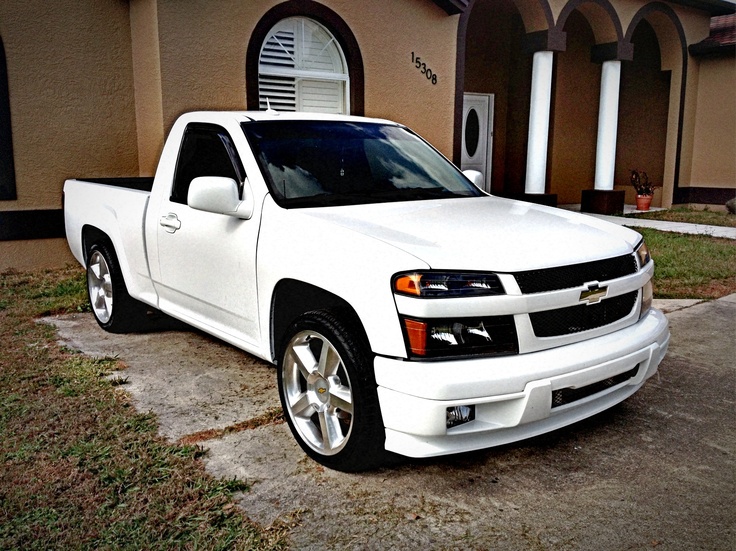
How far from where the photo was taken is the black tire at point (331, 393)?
3.08 metres

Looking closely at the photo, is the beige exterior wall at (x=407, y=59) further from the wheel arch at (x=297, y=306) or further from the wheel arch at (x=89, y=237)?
the wheel arch at (x=297, y=306)

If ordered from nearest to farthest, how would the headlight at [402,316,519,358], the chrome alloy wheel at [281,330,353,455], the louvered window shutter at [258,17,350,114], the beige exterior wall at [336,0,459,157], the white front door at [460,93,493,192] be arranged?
1. the headlight at [402,316,519,358]
2. the chrome alloy wheel at [281,330,353,455]
3. the louvered window shutter at [258,17,350,114]
4. the beige exterior wall at [336,0,459,157]
5. the white front door at [460,93,493,192]

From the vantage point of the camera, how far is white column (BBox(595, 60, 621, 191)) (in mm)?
14367

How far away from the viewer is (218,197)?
150 inches

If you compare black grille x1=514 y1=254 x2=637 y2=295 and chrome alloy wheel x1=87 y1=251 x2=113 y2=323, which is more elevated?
black grille x1=514 y1=254 x2=637 y2=295

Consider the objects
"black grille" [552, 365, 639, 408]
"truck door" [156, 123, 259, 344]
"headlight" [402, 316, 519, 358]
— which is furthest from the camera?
"truck door" [156, 123, 259, 344]

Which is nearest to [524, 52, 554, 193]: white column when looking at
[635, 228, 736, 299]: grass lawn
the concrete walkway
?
the concrete walkway

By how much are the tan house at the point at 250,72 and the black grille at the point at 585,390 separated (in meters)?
6.51

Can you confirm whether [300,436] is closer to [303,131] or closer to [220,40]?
[303,131]

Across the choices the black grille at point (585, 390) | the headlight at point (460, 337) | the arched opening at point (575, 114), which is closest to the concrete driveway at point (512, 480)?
the black grille at point (585, 390)

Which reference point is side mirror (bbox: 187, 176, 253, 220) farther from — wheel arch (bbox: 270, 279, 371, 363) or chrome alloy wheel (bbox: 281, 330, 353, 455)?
chrome alloy wheel (bbox: 281, 330, 353, 455)

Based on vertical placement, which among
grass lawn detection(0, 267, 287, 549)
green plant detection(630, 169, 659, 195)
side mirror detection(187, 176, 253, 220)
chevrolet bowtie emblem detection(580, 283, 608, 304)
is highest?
side mirror detection(187, 176, 253, 220)

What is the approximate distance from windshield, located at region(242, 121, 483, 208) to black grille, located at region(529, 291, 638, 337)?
1.37 meters

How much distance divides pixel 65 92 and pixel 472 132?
29.8 feet
